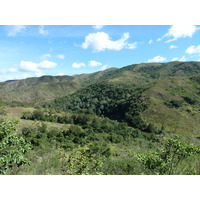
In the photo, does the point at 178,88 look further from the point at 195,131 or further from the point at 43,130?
the point at 43,130

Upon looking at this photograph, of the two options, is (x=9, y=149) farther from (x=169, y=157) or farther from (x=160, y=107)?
(x=160, y=107)

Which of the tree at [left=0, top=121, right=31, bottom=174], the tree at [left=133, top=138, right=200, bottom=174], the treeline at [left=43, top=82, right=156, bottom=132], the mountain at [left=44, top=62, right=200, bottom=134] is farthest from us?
the treeline at [left=43, top=82, right=156, bottom=132]

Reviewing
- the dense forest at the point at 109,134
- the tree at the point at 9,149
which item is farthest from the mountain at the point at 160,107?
the tree at the point at 9,149

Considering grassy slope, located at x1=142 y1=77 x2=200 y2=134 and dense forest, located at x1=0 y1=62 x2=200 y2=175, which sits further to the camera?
grassy slope, located at x1=142 y1=77 x2=200 y2=134

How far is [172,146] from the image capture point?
13.1 feet

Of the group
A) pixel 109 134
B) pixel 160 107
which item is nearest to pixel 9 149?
pixel 109 134

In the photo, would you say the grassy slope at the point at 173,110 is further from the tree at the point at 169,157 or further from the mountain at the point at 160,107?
the tree at the point at 169,157

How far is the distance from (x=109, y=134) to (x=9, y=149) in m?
29.1

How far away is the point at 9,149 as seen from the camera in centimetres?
333

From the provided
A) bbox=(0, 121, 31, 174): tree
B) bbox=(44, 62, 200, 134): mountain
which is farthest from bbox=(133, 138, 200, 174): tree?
bbox=(44, 62, 200, 134): mountain

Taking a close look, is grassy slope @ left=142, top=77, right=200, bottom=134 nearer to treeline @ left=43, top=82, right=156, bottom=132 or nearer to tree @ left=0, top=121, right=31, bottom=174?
treeline @ left=43, top=82, right=156, bottom=132

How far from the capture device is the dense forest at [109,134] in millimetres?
3832

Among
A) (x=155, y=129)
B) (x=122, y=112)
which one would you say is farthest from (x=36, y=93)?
(x=155, y=129)

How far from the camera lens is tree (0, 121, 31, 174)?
121 inches
